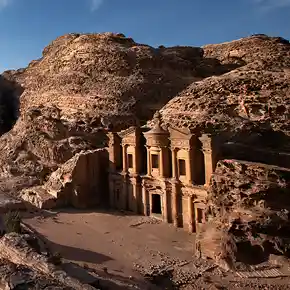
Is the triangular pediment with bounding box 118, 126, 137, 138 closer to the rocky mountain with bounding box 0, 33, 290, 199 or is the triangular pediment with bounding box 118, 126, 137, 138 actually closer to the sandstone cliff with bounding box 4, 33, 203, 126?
the rocky mountain with bounding box 0, 33, 290, 199

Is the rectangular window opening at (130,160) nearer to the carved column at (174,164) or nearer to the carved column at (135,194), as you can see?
the carved column at (135,194)

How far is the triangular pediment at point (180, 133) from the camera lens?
2227cm

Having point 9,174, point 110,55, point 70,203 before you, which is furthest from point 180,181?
point 110,55

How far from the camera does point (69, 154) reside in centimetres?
3550

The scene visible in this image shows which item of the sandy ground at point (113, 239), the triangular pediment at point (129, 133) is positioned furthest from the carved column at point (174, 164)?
the triangular pediment at point (129, 133)

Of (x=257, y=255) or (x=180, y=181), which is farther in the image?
(x=180, y=181)

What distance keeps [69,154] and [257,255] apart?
22.8m

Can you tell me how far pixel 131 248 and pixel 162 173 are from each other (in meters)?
5.86

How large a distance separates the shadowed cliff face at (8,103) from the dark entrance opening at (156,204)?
41907 millimetres

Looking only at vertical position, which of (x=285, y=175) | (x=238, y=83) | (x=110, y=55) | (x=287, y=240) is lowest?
(x=287, y=240)

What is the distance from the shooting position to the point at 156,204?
25.4 meters

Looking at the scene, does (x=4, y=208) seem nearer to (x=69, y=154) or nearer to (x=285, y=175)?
(x=69, y=154)

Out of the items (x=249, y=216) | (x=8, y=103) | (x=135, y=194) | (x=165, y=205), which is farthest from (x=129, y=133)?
(x=8, y=103)

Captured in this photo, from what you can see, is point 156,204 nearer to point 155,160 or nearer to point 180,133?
point 155,160
